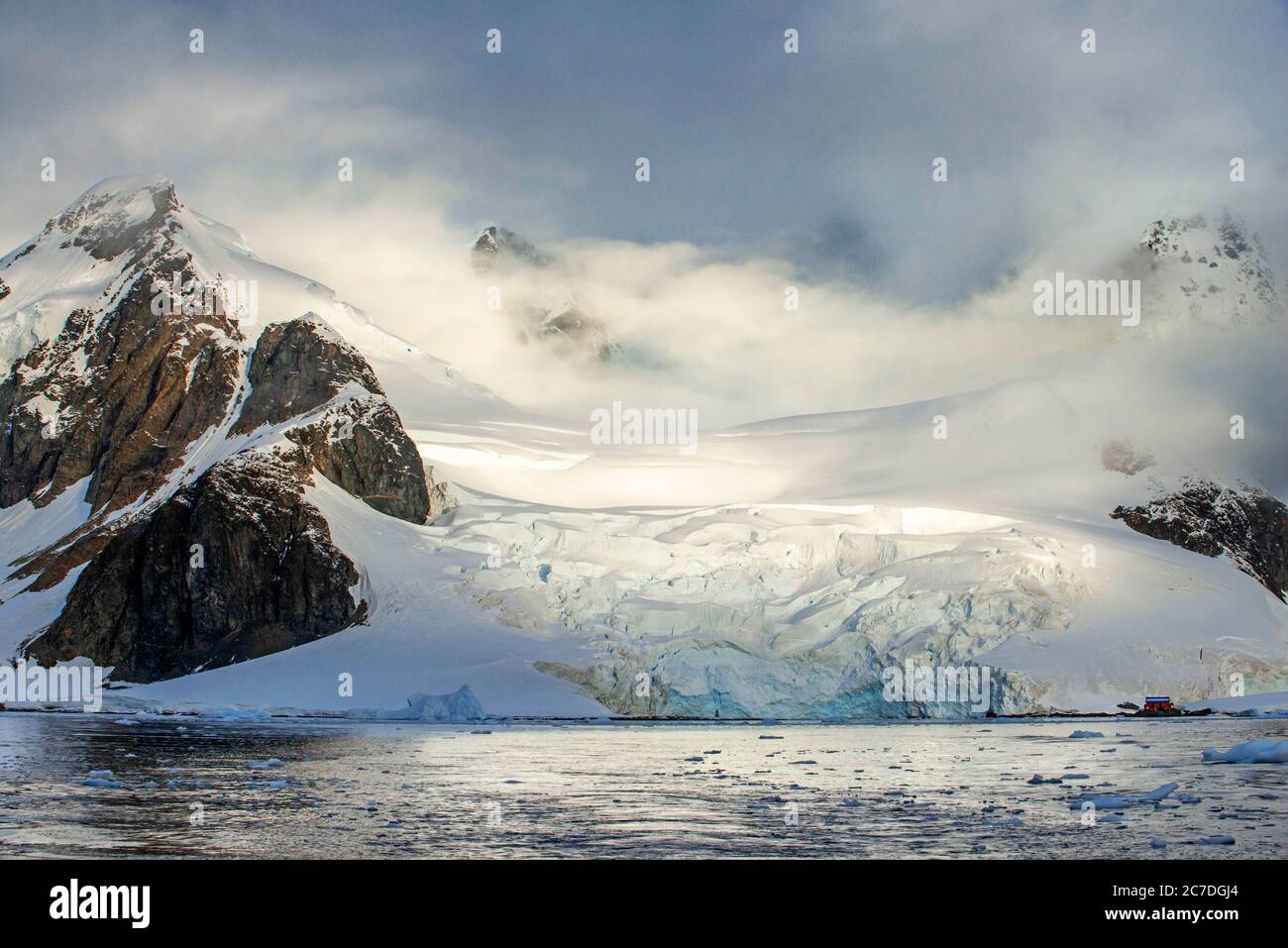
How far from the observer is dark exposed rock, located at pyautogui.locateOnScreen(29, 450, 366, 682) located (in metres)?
95.1

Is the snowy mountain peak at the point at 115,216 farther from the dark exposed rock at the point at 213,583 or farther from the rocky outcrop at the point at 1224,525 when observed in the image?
the rocky outcrop at the point at 1224,525

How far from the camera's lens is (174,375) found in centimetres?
12000

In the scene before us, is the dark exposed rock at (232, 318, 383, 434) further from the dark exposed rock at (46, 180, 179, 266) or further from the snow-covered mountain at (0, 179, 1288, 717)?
the dark exposed rock at (46, 180, 179, 266)

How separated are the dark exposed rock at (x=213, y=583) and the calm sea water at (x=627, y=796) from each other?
36.2 metres

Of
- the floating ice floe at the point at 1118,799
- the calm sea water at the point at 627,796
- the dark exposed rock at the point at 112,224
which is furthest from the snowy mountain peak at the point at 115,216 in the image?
the floating ice floe at the point at 1118,799

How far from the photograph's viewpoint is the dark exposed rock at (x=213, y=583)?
9506cm

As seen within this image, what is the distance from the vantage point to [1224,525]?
10425 cm

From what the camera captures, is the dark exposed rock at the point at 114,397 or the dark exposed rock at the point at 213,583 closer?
the dark exposed rock at the point at 213,583

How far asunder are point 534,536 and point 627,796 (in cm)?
5942
